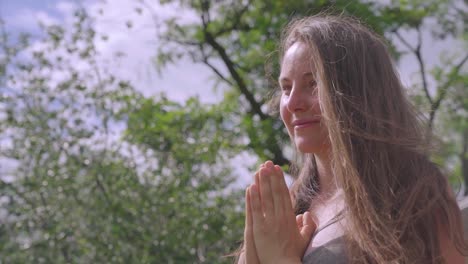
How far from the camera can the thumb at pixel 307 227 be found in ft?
5.51

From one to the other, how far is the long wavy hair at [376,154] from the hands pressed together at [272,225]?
13 cm

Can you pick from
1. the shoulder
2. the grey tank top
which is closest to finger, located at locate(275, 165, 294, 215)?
the grey tank top

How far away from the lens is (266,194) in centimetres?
166

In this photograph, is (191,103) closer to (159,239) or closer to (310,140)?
(159,239)

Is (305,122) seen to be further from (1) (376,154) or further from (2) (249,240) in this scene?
(2) (249,240)

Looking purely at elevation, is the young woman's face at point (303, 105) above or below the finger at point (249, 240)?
above

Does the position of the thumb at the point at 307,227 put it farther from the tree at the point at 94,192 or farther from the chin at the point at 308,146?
the tree at the point at 94,192

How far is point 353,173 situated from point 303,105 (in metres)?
0.22

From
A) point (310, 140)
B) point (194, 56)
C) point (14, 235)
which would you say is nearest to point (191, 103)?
point (194, 56)

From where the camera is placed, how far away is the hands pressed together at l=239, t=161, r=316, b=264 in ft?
5.34

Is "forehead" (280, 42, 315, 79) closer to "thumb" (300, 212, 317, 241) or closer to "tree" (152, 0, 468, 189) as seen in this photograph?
"thumb" (300, 212, 317, 241)

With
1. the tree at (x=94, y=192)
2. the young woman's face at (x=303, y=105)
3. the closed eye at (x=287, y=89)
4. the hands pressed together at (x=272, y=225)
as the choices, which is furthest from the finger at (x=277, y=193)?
the tree at (x=94, y=192)

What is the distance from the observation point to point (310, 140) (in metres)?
1.71

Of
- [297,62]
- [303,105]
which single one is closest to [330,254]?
[303,105]
